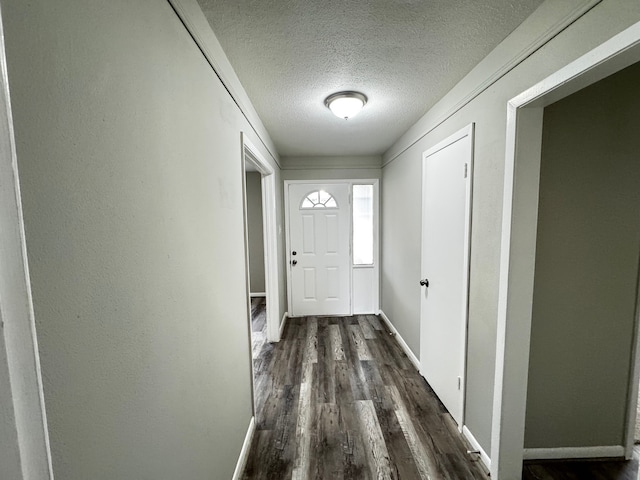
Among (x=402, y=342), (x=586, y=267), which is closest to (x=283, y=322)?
(x=402, y=342)

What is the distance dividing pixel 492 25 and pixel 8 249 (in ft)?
5.85

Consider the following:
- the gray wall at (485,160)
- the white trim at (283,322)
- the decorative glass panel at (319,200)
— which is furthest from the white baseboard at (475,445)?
the decorative glass panel at (319,200)

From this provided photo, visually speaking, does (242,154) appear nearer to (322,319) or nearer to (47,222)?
(47,222)

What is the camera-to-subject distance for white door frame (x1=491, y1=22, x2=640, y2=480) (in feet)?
4.20

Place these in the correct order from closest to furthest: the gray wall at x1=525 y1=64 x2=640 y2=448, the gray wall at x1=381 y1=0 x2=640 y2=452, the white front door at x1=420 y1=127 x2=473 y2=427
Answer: the gray wall at x1=381 y1=0 x2=640 y2=452
the gray wall at x1=525 y1=64 x2=640 y2=448
the white front door at x1=420 y1=127 x2=473 y2=427

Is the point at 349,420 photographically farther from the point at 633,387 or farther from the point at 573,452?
the point at 633,387

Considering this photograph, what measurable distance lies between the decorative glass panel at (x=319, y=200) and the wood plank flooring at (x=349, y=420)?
1800 mm

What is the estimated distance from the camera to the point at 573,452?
5.36ft

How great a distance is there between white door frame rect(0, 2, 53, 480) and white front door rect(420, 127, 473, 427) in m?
1.88

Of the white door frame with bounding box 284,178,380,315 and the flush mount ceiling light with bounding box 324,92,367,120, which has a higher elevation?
the flush mount ceiling light with bounding box 324,92,367,120

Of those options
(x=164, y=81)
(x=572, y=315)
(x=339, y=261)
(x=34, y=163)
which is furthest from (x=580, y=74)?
(x=339, y=261)

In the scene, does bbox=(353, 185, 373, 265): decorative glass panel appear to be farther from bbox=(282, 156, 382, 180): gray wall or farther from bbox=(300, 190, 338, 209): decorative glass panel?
bbox=(300, 190, 338, 209): decorative glass panel

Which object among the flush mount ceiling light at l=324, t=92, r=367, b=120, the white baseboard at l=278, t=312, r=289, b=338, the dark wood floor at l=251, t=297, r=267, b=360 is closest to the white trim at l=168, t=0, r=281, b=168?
the flush mount ceiling light at l=324, t=92, r=367, b=120

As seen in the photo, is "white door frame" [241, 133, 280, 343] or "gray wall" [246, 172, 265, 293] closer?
"white door frame" [241, 133, 280, 343]
